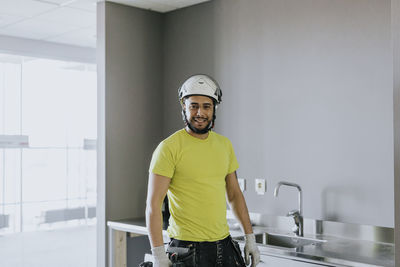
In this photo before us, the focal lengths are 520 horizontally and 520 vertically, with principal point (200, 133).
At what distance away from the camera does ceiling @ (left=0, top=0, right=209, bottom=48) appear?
403cm

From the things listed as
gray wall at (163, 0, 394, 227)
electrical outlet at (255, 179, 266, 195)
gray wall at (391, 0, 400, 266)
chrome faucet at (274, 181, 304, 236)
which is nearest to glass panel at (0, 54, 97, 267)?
gray wall at (163, 0, 394, 227)

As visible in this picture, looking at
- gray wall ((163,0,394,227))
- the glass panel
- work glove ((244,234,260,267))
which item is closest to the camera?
work glove ((244,234,260,267))

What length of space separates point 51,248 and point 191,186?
141 inches

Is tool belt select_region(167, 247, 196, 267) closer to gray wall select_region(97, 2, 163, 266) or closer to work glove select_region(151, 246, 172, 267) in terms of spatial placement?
work glove select_region(151, 246, 172, 267)

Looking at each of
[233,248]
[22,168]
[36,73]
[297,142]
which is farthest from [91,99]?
[233,248]

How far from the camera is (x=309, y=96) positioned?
3322 millimetres

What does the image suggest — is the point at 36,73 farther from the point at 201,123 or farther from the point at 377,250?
the point at 377,250

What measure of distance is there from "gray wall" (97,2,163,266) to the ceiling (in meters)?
0.19

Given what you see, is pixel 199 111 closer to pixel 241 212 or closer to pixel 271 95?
pixel 241 212

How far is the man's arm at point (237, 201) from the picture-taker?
96.8 inches

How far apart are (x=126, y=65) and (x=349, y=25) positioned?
5.91 feet

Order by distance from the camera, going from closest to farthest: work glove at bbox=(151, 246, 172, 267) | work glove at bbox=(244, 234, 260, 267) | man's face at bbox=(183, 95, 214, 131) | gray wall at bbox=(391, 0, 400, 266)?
gray wall at bbox=(391, 0, 400, 266), work glove at bbox=(151, 246, 172, 267), man's face at bbox=(183, 95, 214, 131), work glove at bbox=(244, 234, 260, 267)

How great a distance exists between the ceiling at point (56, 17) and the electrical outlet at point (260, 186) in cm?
148

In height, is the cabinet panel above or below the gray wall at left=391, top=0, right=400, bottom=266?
below
